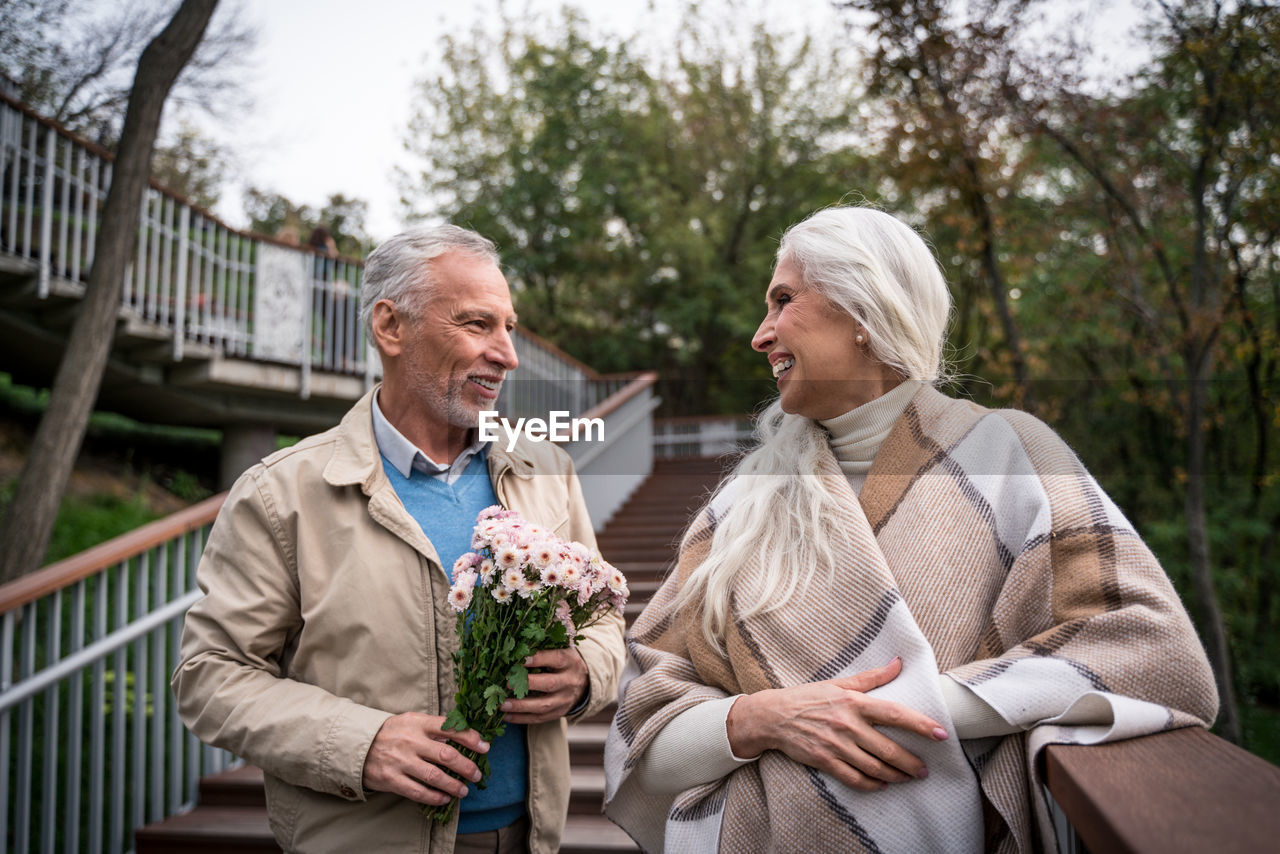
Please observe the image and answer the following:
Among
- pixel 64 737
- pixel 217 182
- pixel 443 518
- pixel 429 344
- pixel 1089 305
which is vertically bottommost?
pixel 64 737

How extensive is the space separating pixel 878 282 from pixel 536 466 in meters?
0.82

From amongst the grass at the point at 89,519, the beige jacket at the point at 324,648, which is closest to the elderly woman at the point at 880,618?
the beige jacket at the point at 324,648

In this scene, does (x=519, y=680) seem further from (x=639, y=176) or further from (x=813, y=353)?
(x=639, y=176)

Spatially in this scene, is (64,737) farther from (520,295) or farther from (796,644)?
(520,295)

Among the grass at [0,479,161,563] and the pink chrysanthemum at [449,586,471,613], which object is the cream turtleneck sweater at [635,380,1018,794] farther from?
the grass at [0,479,161,563]

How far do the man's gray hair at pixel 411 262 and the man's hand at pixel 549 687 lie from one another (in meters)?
0.73

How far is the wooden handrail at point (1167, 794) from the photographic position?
0.68 m

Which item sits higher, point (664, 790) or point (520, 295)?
point (520, 295)

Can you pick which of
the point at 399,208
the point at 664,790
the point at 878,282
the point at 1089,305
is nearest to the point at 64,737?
the point at 664,790

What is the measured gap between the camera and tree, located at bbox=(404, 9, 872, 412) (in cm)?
1525

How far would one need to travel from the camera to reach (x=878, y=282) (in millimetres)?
1366

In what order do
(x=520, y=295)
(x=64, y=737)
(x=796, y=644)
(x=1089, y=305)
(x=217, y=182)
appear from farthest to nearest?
1. (x=520, y=295)
2. (x=217, y=182)
3. (x=1089, y=305)
4. (x=64, y=737)
5. (x=796, y=644)

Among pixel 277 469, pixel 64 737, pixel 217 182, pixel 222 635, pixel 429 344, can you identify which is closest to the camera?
pixel 222 635

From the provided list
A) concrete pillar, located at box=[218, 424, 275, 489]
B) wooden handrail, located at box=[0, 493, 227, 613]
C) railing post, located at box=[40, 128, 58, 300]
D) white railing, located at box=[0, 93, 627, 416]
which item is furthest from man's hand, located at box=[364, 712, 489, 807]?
concrete pillar, located at box=[218, 424, 275, 489]
